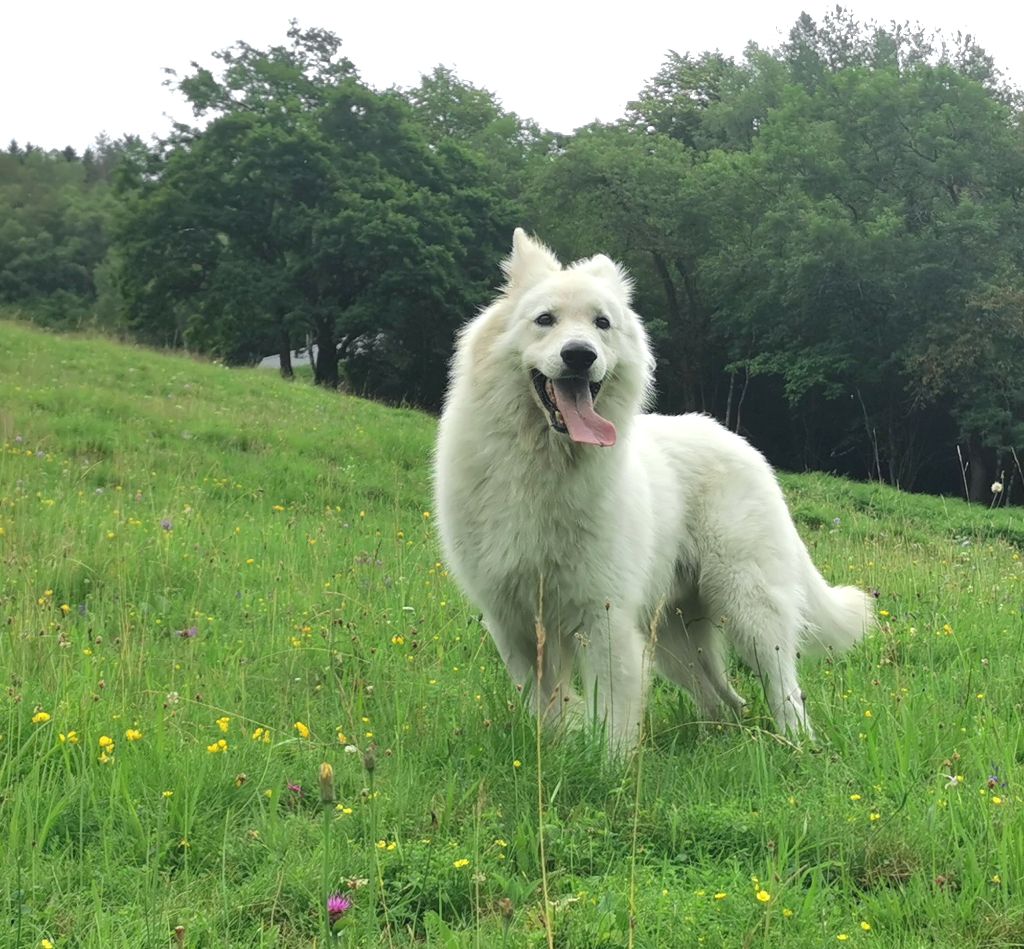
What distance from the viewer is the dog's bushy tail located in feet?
14.1

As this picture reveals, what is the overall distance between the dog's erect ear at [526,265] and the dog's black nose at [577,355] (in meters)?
0.62

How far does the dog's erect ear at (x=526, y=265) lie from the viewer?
3998 mm

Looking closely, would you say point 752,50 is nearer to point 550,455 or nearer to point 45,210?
point 45,210

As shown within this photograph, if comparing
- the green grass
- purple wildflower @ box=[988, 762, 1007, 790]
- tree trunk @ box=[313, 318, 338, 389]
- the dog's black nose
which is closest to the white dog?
the dog's black nose

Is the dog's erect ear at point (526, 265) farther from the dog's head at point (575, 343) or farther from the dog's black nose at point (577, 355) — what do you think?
→ the dog's black nose at point (577, 355)

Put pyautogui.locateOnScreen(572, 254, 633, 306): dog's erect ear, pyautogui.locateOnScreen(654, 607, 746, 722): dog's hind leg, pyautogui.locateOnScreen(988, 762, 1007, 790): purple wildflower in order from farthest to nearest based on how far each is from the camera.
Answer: pyautogui.locateOnScreen(654, 607, 746, 722): dog's hind leg
pyautogui.locateOnScreen(572, 254, 633, 306): dog's erect ear
pyautogui.locateOnScreen(988, 762, 1007, 790): purple wildflower

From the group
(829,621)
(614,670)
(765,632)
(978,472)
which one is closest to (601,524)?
(614,670)

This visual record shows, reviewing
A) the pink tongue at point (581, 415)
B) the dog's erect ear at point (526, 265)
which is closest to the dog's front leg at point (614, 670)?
the pink tongue at point (581, 415)

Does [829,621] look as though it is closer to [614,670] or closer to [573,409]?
[614,670]

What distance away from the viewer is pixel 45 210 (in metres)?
54.6

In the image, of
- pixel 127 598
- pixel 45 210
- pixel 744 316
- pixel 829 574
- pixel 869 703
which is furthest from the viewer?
pixel 45 210

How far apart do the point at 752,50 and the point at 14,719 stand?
5062 centimetres

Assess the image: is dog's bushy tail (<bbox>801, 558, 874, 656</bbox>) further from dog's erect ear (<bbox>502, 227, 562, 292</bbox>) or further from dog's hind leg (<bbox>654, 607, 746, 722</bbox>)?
dog's erect ear (<bbox>502, 227, 562, 292</bbox>)

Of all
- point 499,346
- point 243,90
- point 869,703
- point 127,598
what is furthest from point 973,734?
point 243,90
